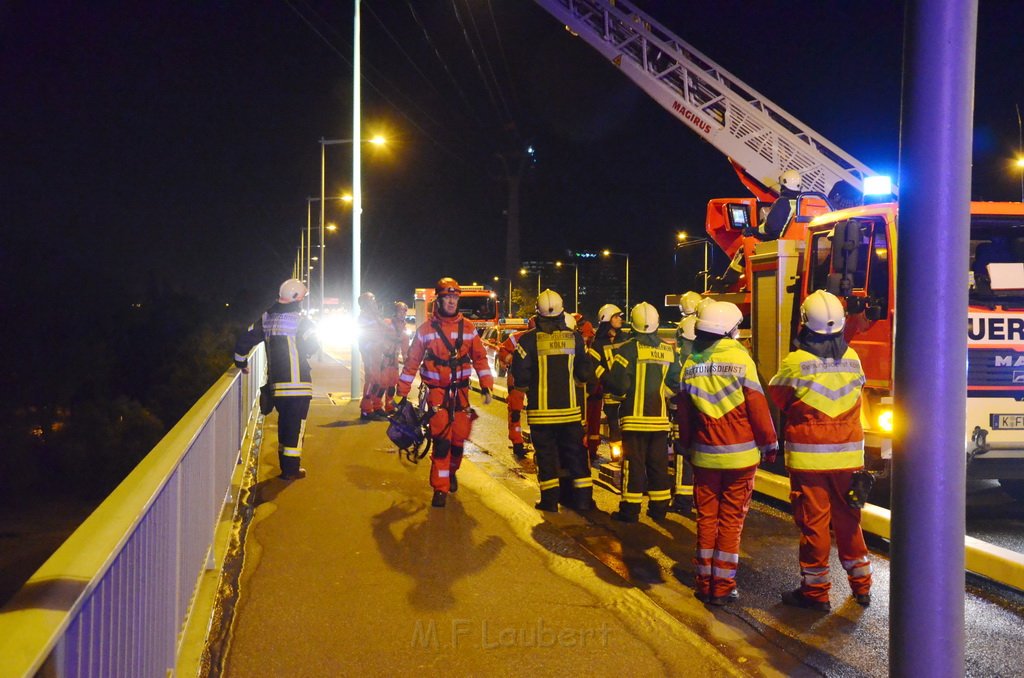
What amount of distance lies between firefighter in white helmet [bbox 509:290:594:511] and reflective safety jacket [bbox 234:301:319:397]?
7.14 feet

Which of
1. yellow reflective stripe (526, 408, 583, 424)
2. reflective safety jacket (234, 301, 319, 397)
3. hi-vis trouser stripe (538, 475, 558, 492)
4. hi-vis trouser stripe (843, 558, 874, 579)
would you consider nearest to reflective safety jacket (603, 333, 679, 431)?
yellow reflective stripe (526, 408, 583, 424)

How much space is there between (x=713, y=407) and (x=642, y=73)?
9355 mm

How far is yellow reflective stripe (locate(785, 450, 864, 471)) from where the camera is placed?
17.5ft

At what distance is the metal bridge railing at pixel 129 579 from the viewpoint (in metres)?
1.82

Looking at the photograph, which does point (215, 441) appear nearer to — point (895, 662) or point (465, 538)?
point (465, 538)

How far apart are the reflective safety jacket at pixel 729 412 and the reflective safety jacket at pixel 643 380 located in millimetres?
1860

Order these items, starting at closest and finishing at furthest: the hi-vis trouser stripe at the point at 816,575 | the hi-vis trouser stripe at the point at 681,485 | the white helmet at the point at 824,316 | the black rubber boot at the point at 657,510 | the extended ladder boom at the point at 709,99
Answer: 1. the hi-vis trouser stripe at the point at 816,575
2. the white helmet at the point at 824,316
3. the black rubber boot at the point at 657,510
4. the hi-vis trouser stripe at the point at 681,485
5. the extended ladder boom at the point at 709,99

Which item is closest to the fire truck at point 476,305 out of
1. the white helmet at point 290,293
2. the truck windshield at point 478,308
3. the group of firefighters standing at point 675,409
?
the truck windshield at point 478,308

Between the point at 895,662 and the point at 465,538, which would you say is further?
the point at 465,538

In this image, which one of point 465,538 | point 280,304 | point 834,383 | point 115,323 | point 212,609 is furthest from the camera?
point 115,323

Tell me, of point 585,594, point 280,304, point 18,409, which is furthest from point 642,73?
point 18,409

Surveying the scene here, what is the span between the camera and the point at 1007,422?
23.3 ft

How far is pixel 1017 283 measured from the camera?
724 cm

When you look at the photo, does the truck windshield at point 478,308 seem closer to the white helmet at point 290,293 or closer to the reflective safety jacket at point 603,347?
the reflective safety jacket at point 603,347
